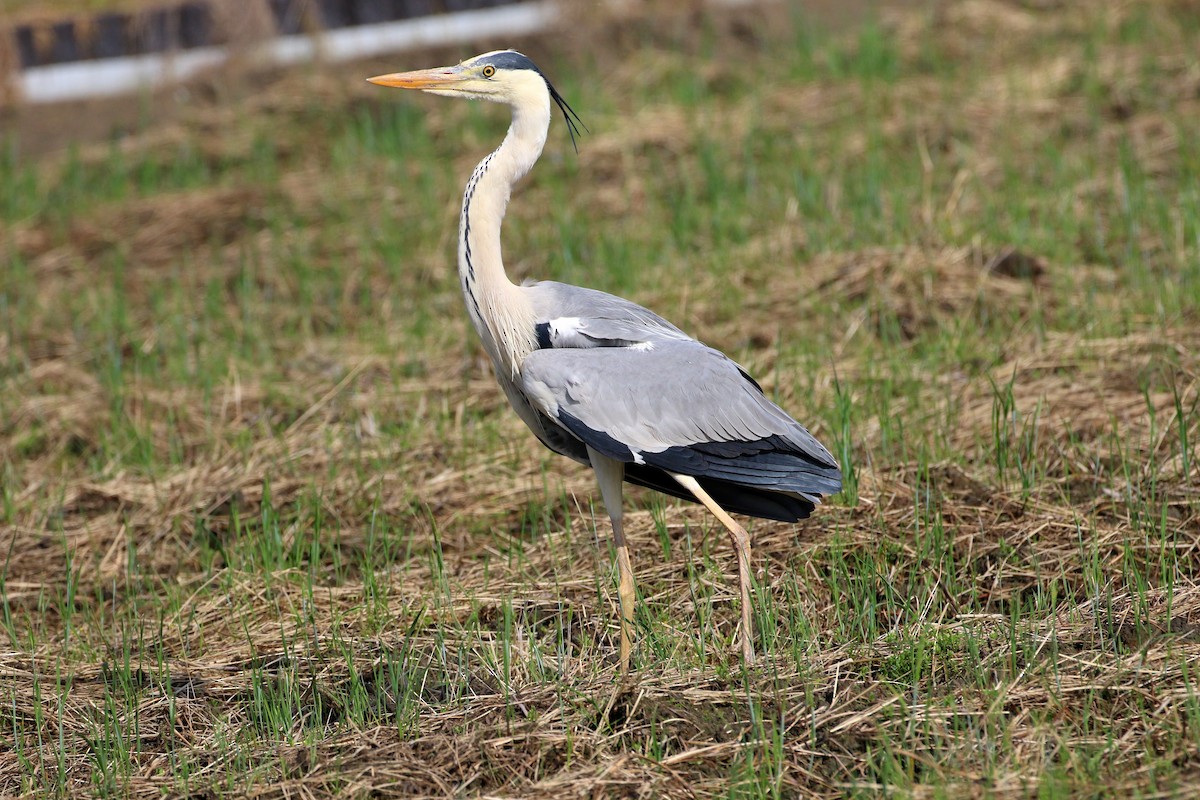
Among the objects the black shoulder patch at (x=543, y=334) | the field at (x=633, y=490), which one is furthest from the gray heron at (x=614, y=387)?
the field at (x=633, y=490)

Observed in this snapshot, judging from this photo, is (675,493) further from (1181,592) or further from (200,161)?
(200,161)

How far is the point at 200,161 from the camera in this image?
10.4m

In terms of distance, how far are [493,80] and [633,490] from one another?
6.89ft

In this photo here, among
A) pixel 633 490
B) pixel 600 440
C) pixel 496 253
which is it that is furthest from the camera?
pixel 633 490

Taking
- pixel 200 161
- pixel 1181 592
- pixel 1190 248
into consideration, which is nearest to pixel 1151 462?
→ pixel 1181 592

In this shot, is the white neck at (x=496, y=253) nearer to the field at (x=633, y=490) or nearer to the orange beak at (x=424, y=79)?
the orange beak at (x=424, y=79)

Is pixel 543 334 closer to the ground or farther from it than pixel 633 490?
farther from it

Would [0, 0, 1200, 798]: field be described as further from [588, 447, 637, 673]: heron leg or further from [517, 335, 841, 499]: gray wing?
[517, 335, 841, 499]: gray wing

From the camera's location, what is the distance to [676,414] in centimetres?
438

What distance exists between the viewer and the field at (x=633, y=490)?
381 centimetres

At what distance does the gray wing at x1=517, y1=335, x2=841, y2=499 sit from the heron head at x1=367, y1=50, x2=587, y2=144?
2.60 feet

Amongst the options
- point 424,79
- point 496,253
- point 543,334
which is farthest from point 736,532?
point 424,79

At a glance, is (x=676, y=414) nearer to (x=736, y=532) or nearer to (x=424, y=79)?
(x=736, y=532)

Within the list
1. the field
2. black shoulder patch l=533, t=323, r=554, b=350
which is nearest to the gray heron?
black shoulder patch l=533, t=323, r=554, b=350
